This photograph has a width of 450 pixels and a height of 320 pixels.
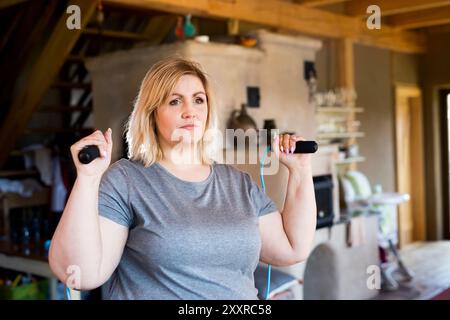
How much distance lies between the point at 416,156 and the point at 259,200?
546cm

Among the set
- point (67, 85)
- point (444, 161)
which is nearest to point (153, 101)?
point (67, 85)

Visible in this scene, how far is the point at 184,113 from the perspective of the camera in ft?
3.63

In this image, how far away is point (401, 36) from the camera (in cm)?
524

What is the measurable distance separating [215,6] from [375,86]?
2.69m

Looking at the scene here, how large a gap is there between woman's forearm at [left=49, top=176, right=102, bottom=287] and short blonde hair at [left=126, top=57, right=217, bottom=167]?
20cm

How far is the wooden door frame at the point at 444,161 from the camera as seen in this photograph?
602cm

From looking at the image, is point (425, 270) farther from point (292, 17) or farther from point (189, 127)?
point (189, 127)

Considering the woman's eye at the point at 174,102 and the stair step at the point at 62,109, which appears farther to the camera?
the stair step at the point at 62,109

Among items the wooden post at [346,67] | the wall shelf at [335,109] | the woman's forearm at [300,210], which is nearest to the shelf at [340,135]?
the wooden post at [346,67]

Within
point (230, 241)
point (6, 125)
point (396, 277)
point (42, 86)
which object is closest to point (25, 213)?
point (6, 125)

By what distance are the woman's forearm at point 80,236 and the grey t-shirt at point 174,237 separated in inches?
2.8

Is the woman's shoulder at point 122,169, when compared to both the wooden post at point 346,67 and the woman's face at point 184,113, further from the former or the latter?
the wooden post at point 346,67
